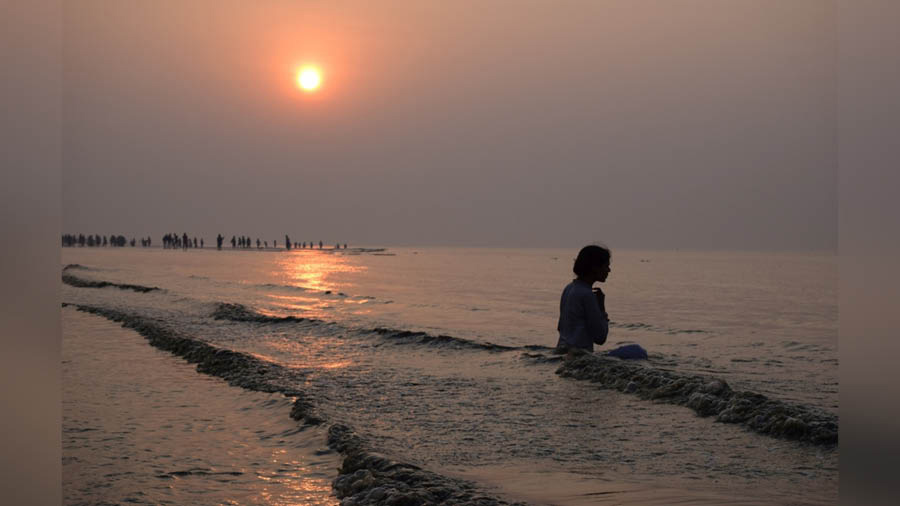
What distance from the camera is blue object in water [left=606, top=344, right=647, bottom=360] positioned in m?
11.4

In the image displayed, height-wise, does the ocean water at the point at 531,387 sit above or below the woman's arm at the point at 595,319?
below

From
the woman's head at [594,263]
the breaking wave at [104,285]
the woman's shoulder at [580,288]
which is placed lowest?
the breaking wave at [104,285]

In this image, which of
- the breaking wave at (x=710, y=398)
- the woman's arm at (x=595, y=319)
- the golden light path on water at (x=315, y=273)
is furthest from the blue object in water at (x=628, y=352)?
the golden light path on water at (x=315, y=273)

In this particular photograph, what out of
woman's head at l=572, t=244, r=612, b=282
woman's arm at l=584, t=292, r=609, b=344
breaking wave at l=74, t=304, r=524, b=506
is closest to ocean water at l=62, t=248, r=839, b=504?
breaking wave at l=74, t=304, r=524, b=506

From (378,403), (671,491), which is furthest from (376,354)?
(671,491)

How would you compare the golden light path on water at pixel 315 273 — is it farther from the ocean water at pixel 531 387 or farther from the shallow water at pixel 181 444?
the shallow water at pixel 181 444

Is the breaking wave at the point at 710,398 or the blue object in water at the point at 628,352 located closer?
the breaking wave at the point at 710,398

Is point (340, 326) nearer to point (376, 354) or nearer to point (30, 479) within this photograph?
point (376, 354)

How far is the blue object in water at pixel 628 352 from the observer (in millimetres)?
11375

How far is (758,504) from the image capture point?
15.8 feet

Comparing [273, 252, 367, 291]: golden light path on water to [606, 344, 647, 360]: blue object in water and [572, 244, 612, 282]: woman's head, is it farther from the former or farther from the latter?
[572, 244, 612, 282]: woman's head

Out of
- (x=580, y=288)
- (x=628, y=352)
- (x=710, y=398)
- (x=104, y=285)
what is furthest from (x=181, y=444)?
(x=104, y=285)

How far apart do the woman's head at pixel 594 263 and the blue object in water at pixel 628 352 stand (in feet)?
A: 7.98

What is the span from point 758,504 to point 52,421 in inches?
174
